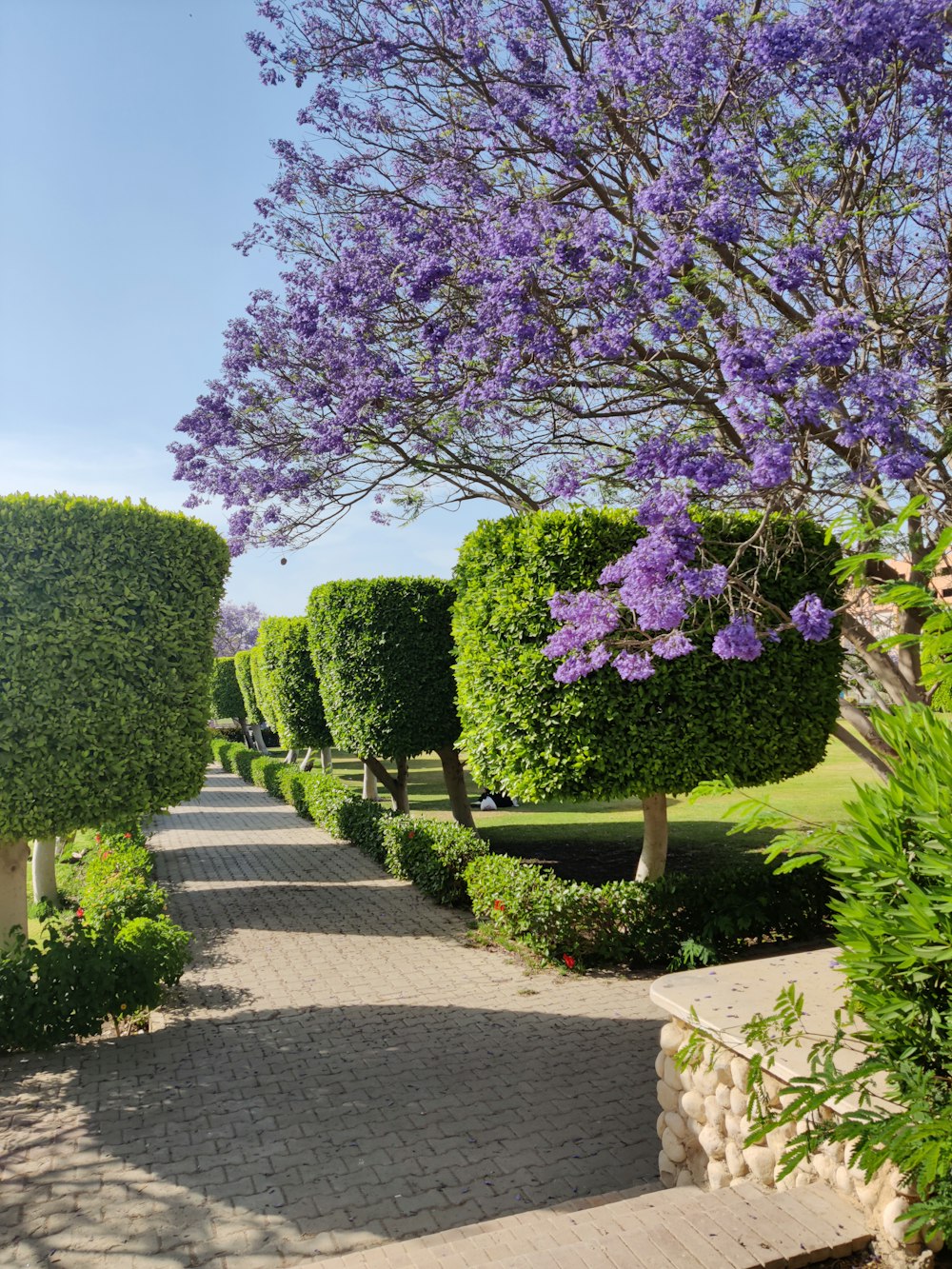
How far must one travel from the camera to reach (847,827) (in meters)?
3.47

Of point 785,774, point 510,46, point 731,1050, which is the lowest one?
point 731,1050

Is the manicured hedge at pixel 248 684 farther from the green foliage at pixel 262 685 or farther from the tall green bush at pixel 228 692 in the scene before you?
the tall green bush at pixel 228 692

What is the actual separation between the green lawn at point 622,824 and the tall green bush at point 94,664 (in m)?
7.66

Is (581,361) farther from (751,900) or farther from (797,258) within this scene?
(751,900)

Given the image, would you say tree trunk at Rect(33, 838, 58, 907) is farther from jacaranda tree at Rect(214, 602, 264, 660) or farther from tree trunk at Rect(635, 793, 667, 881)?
jacaranda tree at Rect(214, 602, 264, 660)

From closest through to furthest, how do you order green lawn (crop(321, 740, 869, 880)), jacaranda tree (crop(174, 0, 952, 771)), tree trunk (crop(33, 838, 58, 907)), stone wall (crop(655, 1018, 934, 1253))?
stone wall (crop(655, 1018, 934, 1253)) < jacaranda tree (crop(174, 0, 952, 771)) < tree trunk (crop(33, 838, 58, 907)) < green lawn (crop(321, 740, 869, 880))

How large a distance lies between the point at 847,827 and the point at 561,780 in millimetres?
6276

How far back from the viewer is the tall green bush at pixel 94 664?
7.25 metres

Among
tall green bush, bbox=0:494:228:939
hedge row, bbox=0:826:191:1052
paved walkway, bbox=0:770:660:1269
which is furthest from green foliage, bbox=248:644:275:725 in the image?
tall green bush, bbox=0:494:228:939

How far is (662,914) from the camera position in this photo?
9523mm

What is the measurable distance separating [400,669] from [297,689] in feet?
23.7

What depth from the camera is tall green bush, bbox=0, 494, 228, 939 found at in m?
7.25

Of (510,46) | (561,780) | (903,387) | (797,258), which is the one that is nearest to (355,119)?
(510,46)

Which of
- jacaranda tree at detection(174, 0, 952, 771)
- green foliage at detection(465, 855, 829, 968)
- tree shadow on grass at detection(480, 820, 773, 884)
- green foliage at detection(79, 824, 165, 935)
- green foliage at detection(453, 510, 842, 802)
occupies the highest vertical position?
jacaranda tree at detection(174, 0, 952, 771)
